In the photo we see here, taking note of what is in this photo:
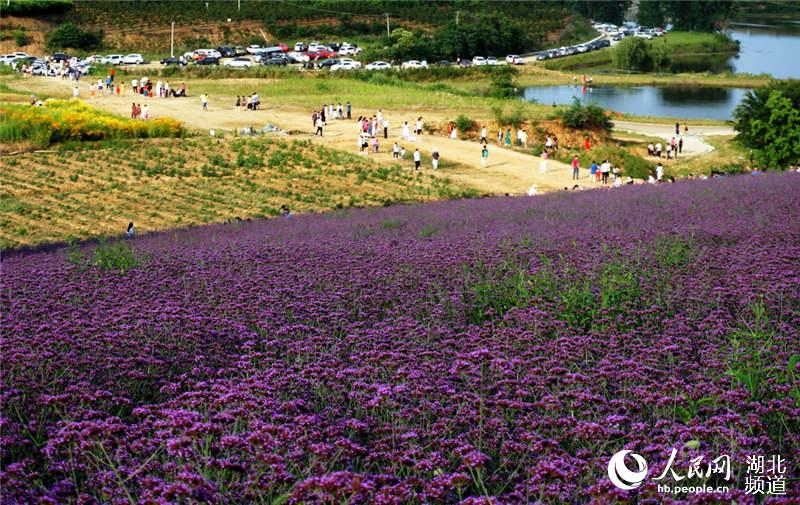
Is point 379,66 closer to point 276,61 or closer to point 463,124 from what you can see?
point 276,61

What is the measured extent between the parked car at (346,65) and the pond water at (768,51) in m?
44.1

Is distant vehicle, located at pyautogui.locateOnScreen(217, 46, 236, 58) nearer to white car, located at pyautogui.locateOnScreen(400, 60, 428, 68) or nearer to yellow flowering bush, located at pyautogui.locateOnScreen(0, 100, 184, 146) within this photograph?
white car, located at pyautogui.locateOnScreen(400, 60, 428, 68)

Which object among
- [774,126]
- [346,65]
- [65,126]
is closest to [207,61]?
[346,65]

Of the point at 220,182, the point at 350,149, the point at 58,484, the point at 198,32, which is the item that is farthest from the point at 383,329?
the point at 198,32

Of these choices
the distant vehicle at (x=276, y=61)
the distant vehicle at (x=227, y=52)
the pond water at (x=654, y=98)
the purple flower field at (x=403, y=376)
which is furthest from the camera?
the distant vehicle at (x=227, y=52)

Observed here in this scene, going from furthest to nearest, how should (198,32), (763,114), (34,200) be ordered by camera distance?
(198,32) < (763,114) < (34,200)

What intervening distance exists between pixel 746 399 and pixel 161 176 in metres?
39.1

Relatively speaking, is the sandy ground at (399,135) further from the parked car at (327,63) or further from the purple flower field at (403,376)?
the purple flower field at (403,376)

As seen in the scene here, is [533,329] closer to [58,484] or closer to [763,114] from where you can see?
[58,484]

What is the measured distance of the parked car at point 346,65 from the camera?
10112cm

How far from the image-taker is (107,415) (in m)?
6.06

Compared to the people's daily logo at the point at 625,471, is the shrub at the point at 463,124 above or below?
below

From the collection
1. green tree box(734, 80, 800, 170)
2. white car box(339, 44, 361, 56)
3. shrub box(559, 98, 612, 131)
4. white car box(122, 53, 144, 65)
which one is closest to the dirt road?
shrub box(559, 98, 612, 131)

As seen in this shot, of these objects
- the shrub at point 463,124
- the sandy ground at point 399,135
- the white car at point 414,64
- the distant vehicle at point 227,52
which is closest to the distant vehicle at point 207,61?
the distant vehicle at point 227,52
